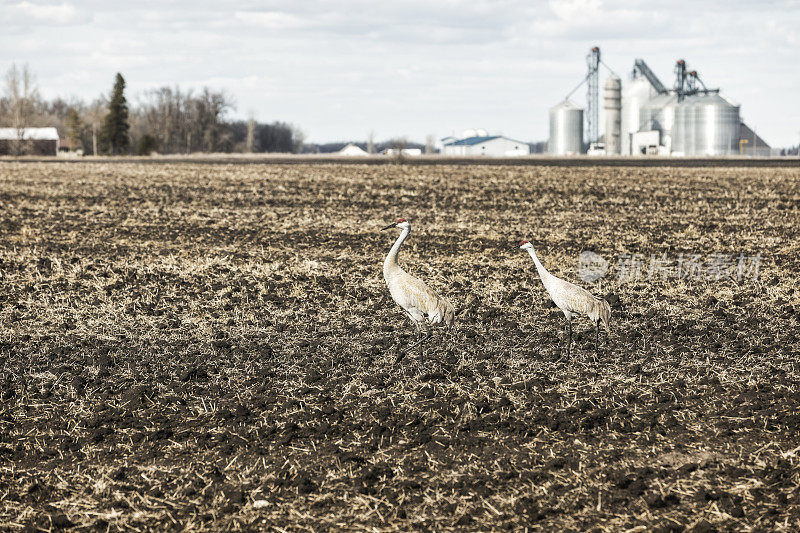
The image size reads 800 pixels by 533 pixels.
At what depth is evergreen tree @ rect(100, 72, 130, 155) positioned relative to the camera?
10306 cm

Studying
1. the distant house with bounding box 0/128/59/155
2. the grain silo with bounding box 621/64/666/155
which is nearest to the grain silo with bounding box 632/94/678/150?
the grain silo with bounding box 621/64/666/155

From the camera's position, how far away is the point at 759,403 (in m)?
7.41

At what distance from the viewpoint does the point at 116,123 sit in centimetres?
10312

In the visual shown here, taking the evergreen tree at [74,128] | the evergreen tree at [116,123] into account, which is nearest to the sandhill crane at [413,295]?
the evergreen tree at [116,123]

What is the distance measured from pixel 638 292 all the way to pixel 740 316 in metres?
1.97

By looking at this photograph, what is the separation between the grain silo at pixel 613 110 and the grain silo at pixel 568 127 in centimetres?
465

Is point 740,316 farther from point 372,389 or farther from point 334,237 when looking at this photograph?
point 334,237

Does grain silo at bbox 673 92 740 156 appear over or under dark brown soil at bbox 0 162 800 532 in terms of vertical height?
over

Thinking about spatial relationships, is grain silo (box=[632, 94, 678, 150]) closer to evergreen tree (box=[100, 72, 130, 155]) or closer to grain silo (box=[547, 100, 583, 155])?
grain silo (box=[547, 100, 583, 155])

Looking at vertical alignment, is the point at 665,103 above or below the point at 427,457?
above

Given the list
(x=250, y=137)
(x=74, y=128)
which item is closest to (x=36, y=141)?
(x=74, y=128)

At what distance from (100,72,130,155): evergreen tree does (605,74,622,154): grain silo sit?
61.2m

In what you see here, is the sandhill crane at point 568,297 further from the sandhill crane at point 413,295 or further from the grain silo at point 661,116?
the grain silo at point 661,116

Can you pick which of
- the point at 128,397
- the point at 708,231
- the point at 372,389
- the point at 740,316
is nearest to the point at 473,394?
the point at 372,389
